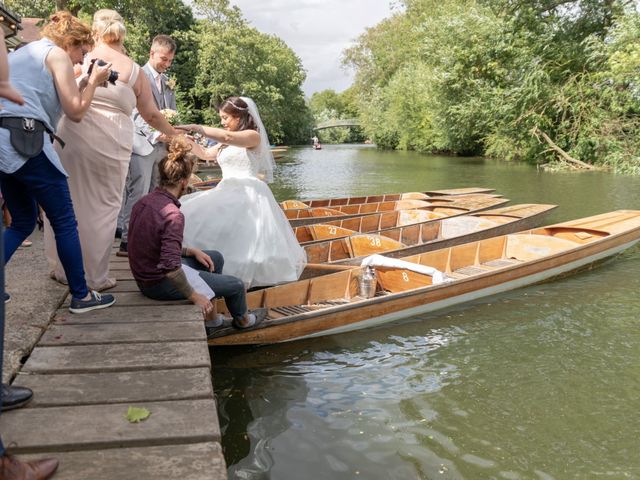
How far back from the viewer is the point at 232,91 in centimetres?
3591

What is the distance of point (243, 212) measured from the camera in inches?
175

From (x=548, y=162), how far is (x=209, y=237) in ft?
67.5

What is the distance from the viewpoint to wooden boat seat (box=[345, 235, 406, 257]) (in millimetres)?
6762

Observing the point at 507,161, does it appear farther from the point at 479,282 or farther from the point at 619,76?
the point at 479,282

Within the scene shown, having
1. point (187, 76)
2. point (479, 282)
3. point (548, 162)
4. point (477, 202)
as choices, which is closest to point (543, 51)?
point (548, 162)

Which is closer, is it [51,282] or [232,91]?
[51,282]

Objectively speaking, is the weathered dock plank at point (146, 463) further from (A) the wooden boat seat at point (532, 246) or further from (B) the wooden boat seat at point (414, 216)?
(B) the wooden boat seat at point (414, 216)

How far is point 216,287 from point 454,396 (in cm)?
186

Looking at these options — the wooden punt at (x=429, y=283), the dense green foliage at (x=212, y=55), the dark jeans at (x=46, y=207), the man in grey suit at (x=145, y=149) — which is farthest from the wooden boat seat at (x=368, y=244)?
the dense green foliage at (x=212, y=55)

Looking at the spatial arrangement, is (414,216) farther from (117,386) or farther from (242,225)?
(117,386)

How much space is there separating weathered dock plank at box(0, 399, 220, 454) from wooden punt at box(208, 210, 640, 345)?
2.00 meters

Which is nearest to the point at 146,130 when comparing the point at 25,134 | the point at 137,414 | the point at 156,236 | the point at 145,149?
the point at 145,149

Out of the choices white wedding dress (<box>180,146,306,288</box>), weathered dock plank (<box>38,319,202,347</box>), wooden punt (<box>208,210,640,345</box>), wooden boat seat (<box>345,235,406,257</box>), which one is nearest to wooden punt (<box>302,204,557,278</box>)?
wooden boat seat (<box>345,235,406,257</box>)

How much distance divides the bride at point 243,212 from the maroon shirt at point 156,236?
1001 mm
